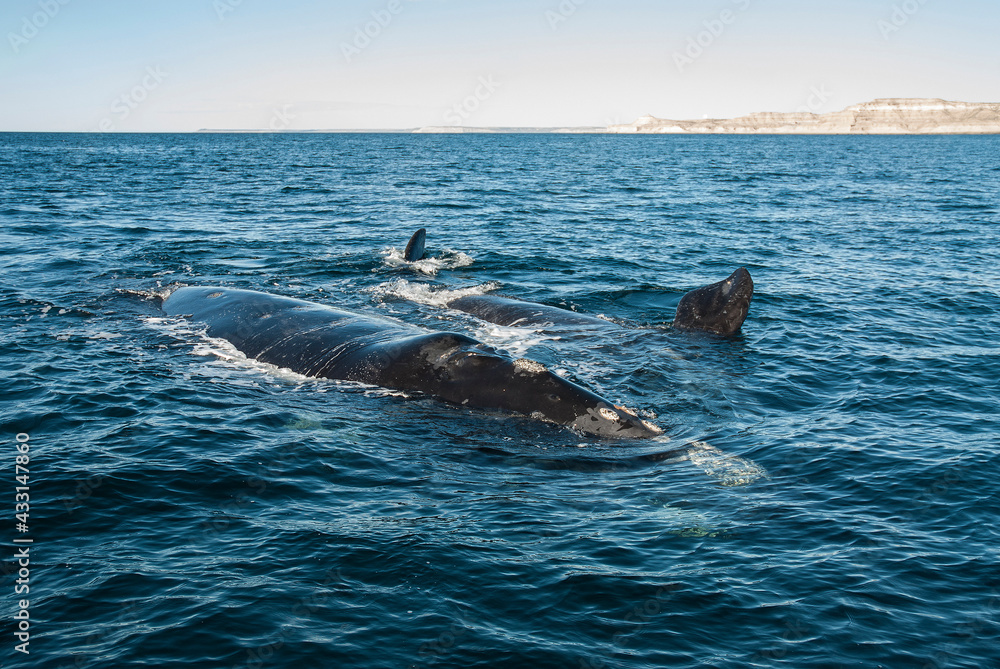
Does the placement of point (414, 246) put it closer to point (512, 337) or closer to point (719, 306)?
point (512, 337)

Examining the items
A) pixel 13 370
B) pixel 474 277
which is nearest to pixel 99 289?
pixel 13 370

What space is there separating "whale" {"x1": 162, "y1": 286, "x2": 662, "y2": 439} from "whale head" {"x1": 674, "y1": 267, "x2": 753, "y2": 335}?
6292 millimetres

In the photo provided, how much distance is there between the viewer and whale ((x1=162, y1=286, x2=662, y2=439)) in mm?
10227

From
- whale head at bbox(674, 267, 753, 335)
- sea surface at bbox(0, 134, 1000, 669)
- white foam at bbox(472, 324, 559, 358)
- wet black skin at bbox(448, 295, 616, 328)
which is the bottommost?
sea surface at bbox(0, 134, 1000, 669)

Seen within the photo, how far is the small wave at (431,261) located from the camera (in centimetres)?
2414

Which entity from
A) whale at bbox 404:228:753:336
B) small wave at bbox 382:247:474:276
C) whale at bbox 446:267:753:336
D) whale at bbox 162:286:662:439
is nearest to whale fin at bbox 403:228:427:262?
small wave at bbox 382:247:474:276

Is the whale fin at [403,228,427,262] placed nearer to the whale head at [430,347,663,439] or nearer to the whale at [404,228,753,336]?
the whale at [404,228,753,336]

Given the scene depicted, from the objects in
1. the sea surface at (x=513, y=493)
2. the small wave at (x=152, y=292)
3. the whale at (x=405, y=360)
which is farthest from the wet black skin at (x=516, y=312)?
the small wave at (x=152, y=292)

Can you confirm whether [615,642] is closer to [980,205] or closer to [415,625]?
[415,625]

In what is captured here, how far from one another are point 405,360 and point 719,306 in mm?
7714

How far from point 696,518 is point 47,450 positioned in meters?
7.92

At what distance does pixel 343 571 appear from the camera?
7023 mm

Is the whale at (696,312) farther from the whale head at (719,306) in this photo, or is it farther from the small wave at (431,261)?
the small wave at (431,261)

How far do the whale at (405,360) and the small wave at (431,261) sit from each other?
8.44m
